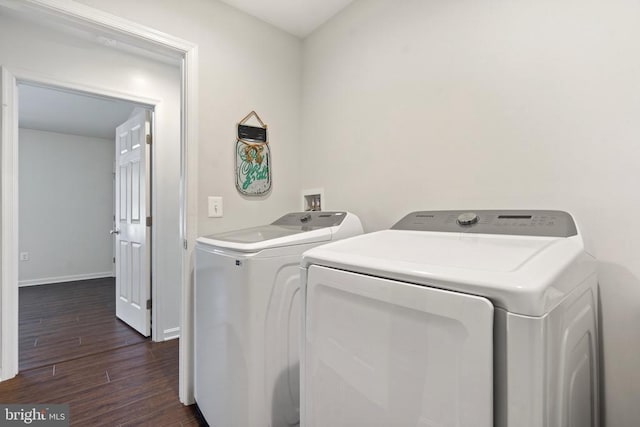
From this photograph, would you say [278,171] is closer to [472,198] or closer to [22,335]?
[472,198]

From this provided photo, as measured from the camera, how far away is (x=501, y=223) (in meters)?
1.01

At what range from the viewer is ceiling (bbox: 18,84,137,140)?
11.0ft

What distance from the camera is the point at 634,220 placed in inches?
35.7

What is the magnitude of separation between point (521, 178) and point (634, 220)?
33 centimetres

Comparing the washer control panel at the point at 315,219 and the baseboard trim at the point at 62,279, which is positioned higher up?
the washer control panel at the point at 315,219

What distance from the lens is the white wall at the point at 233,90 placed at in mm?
1689

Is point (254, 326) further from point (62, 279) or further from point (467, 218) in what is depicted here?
point (62, 279)

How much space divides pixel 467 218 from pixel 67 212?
239 inches

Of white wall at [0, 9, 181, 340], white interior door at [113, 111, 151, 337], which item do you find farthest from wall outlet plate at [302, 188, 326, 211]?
white interior door at [113, 111, 151, 337]

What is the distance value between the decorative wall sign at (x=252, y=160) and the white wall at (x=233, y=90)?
4 cm

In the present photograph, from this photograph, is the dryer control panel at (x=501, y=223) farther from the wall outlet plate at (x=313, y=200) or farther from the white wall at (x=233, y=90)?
the white wall at (x=233, y=90)

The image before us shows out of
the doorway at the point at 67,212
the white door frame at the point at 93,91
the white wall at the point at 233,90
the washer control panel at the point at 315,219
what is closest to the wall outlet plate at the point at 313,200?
the white wall at the point at 233,90

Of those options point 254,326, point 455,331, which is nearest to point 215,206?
point 254,326

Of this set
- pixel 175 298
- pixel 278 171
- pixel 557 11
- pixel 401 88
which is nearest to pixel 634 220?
pixel 557 11
